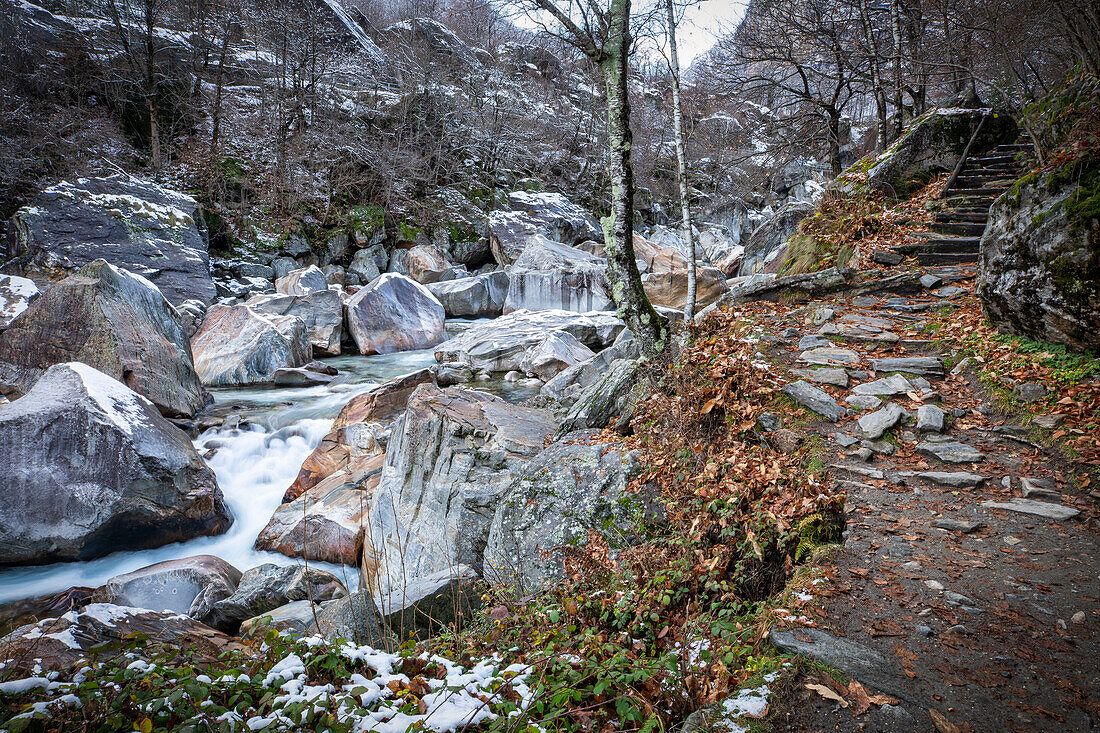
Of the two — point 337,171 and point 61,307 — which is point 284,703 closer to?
point 61,307

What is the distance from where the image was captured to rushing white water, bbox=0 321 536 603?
629 centimetres

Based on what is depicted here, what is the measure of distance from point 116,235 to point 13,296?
6105 mm

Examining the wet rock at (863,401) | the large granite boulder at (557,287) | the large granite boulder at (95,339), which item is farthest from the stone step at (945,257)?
the large granite boulder at (95,339)

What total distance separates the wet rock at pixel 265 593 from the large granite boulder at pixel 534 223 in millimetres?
18198

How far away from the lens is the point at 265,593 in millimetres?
5566

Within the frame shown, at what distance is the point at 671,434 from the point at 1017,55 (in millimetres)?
10044

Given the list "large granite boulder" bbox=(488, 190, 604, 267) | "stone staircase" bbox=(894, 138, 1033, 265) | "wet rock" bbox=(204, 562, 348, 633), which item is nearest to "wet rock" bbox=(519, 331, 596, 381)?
"stone staircase" bbox=(894, 138, 1033, 265)

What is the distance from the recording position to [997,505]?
3.44 m

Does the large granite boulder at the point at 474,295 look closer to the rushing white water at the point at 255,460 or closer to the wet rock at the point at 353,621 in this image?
the rushing white water at the point at 255,460

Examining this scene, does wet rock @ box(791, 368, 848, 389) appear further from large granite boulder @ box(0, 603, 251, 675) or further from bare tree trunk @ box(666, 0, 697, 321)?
large granite boulder @ box(0, 603, 251, 675)

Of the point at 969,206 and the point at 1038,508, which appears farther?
the point at 969,206

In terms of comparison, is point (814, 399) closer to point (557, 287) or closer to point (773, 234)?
point (557, 287)

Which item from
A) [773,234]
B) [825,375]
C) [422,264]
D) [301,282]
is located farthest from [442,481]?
[773,234]

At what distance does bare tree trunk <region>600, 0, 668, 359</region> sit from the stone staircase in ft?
17.0
